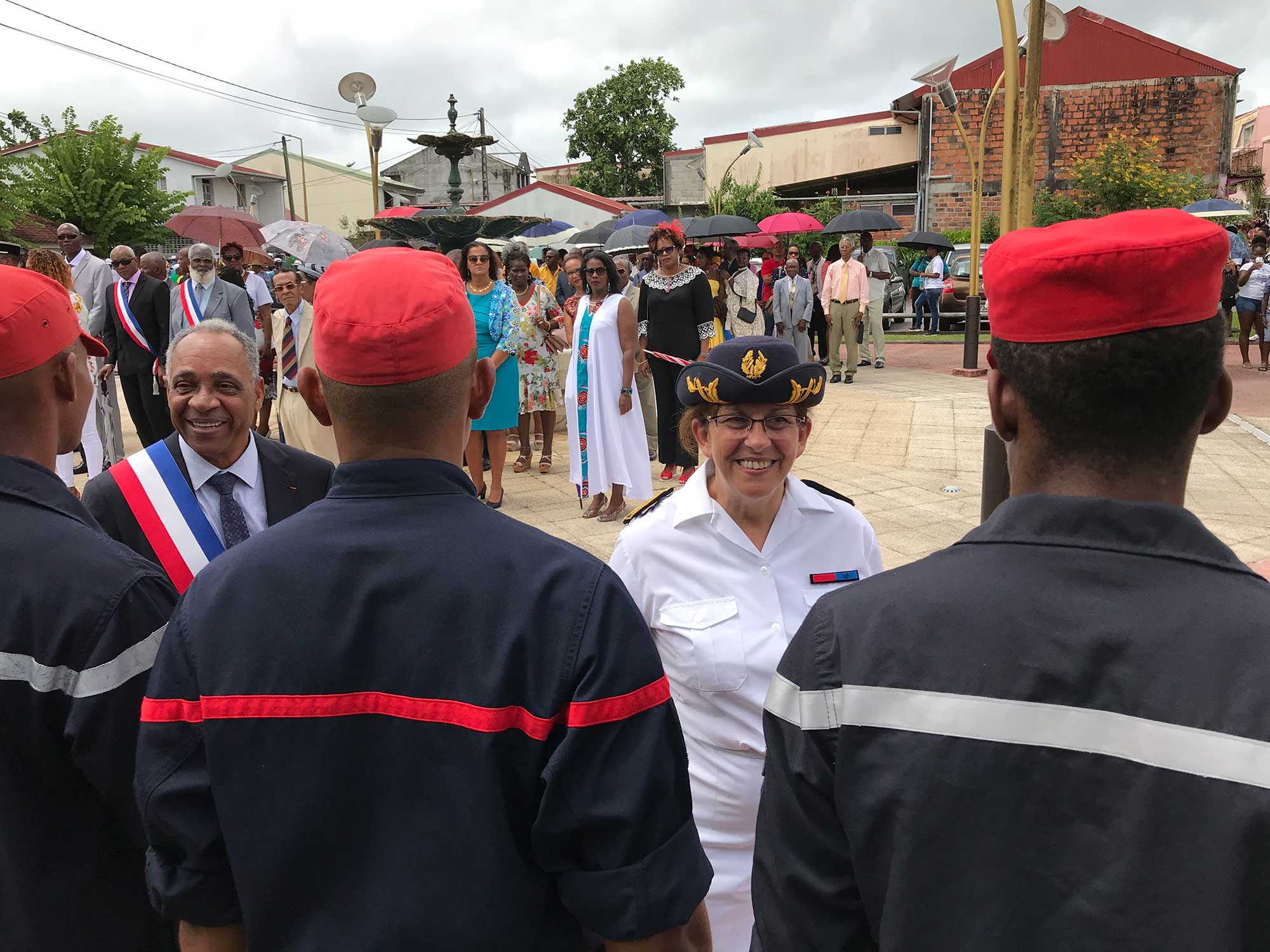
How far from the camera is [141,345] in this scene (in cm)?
826

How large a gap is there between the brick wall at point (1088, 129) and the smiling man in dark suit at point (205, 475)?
30004 millimetres

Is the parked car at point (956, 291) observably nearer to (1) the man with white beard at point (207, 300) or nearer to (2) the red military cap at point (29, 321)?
(1) the man with white beard at point (207, 300)

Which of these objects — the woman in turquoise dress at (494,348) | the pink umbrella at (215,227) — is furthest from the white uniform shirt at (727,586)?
the pink umbrella at (215,227)

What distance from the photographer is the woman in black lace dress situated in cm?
785

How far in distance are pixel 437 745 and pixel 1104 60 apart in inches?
1407

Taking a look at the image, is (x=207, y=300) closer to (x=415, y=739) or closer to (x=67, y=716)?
(x=67, y=716)

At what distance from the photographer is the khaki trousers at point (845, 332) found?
1412 cm

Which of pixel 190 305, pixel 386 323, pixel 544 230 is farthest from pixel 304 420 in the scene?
pixel 544 230

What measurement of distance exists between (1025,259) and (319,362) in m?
0.97

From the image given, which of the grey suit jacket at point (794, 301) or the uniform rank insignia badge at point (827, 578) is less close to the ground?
the grey suit jacket at point (794, 301)

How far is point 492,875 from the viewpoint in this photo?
1288mm

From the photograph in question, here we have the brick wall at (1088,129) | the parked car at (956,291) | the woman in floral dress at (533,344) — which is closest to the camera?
the woman in floral dress at (533,344)

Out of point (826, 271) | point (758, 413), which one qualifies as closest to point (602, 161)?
point (826, 271)

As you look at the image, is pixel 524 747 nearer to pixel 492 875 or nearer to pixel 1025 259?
pixel 492 875
